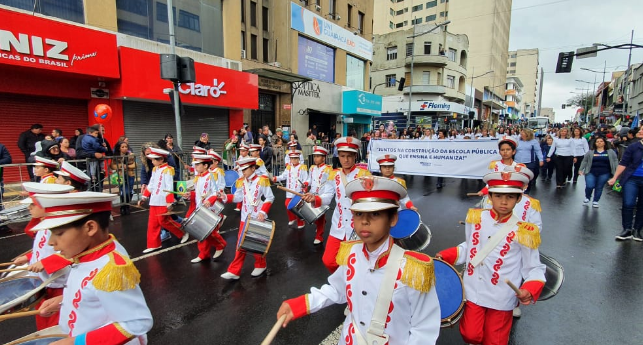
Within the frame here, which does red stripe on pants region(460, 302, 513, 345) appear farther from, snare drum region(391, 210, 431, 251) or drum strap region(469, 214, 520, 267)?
snare drum region(391, 210, 431, 251)

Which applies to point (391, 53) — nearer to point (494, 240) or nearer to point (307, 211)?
point (307, 211)

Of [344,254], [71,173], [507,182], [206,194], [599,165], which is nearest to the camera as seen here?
[344,254]

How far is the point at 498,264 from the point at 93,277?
9.19 ft

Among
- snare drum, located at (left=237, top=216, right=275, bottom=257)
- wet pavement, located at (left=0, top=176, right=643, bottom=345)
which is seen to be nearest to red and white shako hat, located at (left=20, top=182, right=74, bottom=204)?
wet pavement, located at (left=0, top=176, right=643, bottom=345)

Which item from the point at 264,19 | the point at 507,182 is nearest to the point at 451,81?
the point at 264,19

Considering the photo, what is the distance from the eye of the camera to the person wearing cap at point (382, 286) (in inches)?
67.1

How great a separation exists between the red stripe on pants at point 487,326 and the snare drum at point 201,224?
349 centimetres

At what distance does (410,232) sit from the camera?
377 centimetres

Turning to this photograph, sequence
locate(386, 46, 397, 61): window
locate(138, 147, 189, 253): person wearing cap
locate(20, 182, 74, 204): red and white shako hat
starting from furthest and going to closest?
locate(386, 46, 397, 61): window
locate(138, 147, 189, 253): person wearing cap
locate(20, 182, 74, 204): red and white shako hat

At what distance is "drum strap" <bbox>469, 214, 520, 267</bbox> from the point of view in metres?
2.59

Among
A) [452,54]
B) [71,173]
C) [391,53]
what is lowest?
[71,173]

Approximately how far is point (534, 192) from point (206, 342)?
11.2 metres

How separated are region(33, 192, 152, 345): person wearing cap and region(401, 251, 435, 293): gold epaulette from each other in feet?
4.78

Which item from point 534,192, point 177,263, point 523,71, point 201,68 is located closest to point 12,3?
point 201,68
